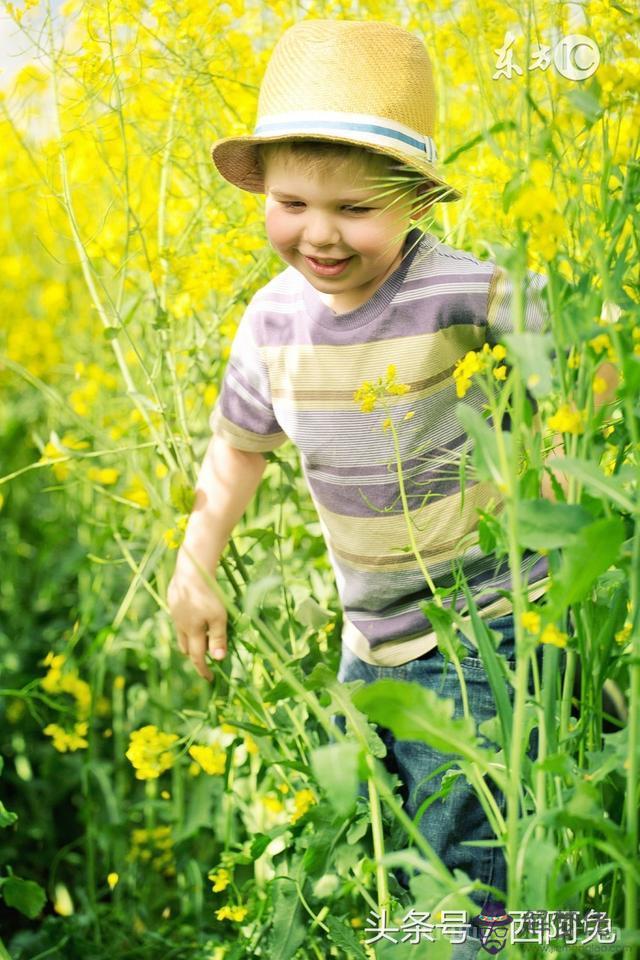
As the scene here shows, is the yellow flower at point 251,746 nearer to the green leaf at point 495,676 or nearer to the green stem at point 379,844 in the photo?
the green stem at point 379,844

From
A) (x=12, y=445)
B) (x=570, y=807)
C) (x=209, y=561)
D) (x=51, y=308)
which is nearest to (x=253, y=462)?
(x=209, y=561)

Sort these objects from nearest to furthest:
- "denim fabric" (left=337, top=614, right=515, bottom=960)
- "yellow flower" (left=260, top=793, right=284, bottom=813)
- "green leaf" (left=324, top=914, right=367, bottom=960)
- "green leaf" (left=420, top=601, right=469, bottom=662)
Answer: "green leaf" (left=420, top=601, right=469, bottom=662), "green leaf" (left=324, top=914, right=367, bottom=960), "denim fabric" (left=337, top=614, right=515, bottom=960), "yellow flower" (left=260, top=793, right=284, bottom=813)

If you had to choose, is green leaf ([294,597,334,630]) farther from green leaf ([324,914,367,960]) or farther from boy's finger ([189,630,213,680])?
green leaf ([324,914,367,960])

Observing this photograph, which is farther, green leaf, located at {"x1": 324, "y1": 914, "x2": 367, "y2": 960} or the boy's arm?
the boy's arm

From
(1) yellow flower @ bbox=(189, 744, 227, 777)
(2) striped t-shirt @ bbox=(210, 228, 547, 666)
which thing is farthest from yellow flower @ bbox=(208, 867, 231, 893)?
(2) striped t-shirt @ bbox=(210, 228, 547, 666)

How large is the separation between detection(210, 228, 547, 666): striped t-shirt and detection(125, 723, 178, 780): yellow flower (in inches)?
12.9

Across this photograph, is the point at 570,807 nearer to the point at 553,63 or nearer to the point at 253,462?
the point at 553,63

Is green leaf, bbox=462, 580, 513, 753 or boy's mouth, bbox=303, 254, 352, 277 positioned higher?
boy's mouth, bbox=303, 254, 352, 277

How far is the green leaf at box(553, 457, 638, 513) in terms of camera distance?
2.70 feet

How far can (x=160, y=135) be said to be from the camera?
2.04m

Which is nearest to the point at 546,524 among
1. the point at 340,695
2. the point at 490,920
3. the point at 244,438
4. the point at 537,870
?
the point at 537,870

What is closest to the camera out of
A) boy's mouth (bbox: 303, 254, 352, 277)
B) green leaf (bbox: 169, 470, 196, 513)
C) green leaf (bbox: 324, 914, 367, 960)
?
green leaf (bbox: 324, 914, 367, 960)

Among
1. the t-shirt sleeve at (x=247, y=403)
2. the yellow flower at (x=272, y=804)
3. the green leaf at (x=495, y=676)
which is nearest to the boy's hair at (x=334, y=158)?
the t-shirt sleeve at (x=247, y=403)

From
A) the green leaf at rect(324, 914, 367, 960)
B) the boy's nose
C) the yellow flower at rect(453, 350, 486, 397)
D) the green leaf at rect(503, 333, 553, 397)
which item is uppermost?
the boy's nose
